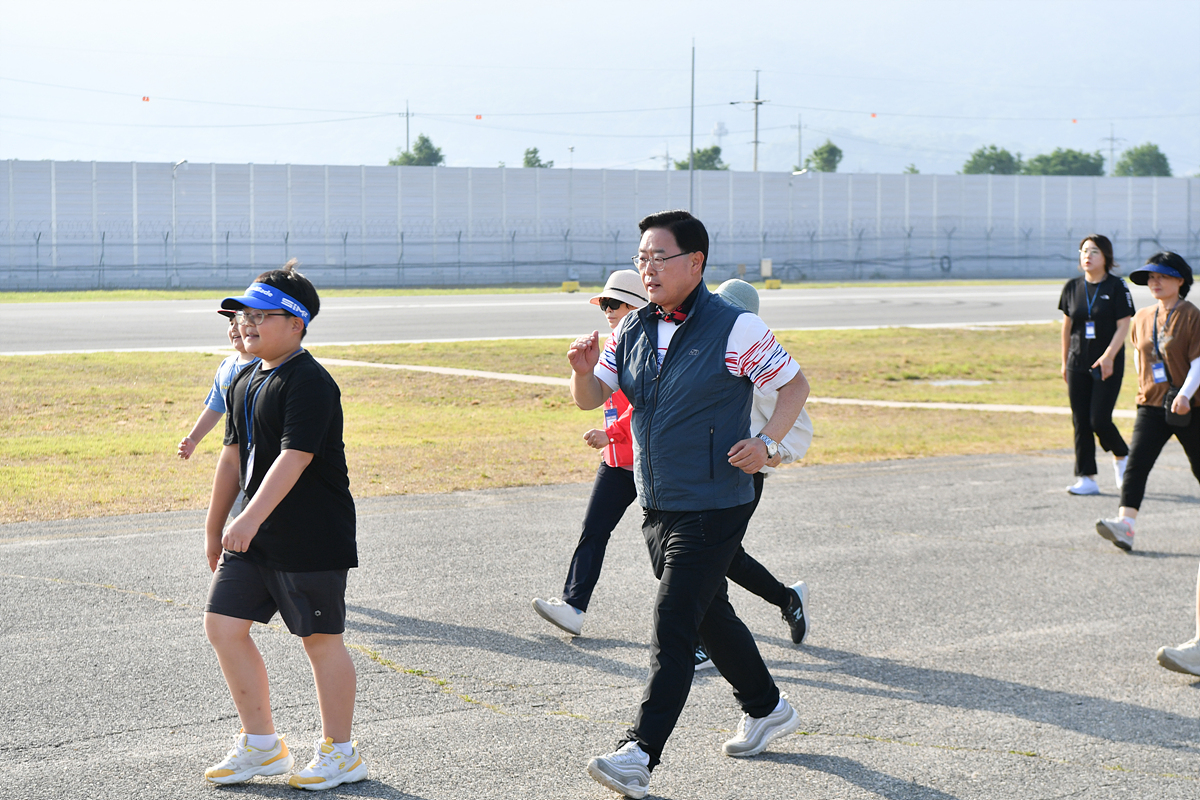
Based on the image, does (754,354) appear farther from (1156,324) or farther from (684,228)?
(1156,324)

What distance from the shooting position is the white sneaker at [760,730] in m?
4.32

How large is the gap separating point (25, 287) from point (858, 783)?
1949 inches

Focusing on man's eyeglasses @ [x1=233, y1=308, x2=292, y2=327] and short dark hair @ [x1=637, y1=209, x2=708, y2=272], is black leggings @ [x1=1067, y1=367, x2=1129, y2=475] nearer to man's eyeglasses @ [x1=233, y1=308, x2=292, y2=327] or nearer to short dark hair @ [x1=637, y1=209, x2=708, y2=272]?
short dark hair @ [x1=637, y1=209, x2=708, y2=272]

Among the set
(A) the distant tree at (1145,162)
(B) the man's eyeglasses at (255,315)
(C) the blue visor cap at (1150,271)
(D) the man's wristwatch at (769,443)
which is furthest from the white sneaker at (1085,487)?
(A) the distant tree at (1145,162)

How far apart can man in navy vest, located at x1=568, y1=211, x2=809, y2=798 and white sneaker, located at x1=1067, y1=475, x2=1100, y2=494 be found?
21.2 ft

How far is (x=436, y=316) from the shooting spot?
2959cm

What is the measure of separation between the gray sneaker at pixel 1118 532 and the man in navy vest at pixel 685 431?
14.6 feet

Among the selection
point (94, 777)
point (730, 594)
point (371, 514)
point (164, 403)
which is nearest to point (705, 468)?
point (94, 777)

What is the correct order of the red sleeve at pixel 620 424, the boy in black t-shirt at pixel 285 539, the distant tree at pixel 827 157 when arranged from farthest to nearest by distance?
1. the distant tree at pixel 827 157
2. the red sleeve at pixel 620 424
3. the boy in black t-shirt at pixel 285 539

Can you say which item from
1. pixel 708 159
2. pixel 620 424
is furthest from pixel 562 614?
pixel 708 159

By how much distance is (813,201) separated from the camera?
6688 cm

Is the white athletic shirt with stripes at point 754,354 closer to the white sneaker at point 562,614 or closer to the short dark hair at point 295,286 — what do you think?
the short dark hair at point 295,286

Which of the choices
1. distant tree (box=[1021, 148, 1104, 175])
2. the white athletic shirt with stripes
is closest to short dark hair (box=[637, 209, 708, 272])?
the white athletic shirt with stripes

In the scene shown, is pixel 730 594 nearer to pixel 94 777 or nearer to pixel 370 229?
pixel 94 777
